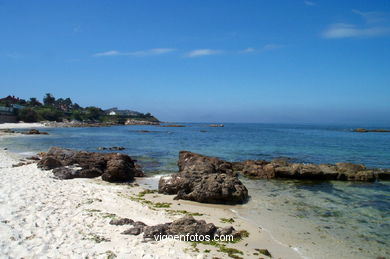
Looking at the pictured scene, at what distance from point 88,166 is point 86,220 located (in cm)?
993

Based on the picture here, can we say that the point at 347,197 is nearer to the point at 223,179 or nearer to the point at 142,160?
the point at 223,179

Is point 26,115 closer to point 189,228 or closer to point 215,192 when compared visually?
point 215,192

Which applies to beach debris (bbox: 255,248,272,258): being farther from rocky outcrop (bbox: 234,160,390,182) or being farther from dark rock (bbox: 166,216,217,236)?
rocky outcrop (bbox: 234,160,390,182)

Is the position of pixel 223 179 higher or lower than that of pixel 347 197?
higher

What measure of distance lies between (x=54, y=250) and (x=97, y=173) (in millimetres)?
11509

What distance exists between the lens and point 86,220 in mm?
8820

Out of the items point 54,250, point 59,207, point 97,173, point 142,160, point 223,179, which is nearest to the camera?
point 54,250

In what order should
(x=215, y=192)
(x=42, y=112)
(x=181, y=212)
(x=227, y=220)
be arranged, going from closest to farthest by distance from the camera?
(x=227, y=220) < (x=181, y=212) < (x=215, y=192) < (x=42, y=112)

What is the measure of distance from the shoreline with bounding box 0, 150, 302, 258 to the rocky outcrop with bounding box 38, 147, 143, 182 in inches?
107

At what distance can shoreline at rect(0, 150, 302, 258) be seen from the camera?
6.74 m

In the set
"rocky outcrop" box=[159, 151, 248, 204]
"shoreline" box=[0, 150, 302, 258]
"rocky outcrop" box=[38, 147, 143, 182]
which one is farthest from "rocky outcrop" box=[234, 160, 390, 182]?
"rocky outcrop" box=[38, 147, 143, 182]

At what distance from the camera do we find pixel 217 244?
25.1ft

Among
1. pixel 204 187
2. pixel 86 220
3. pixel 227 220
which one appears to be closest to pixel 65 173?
pixel 86 220

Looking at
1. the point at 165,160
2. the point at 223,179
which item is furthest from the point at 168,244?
the point at 165,160
